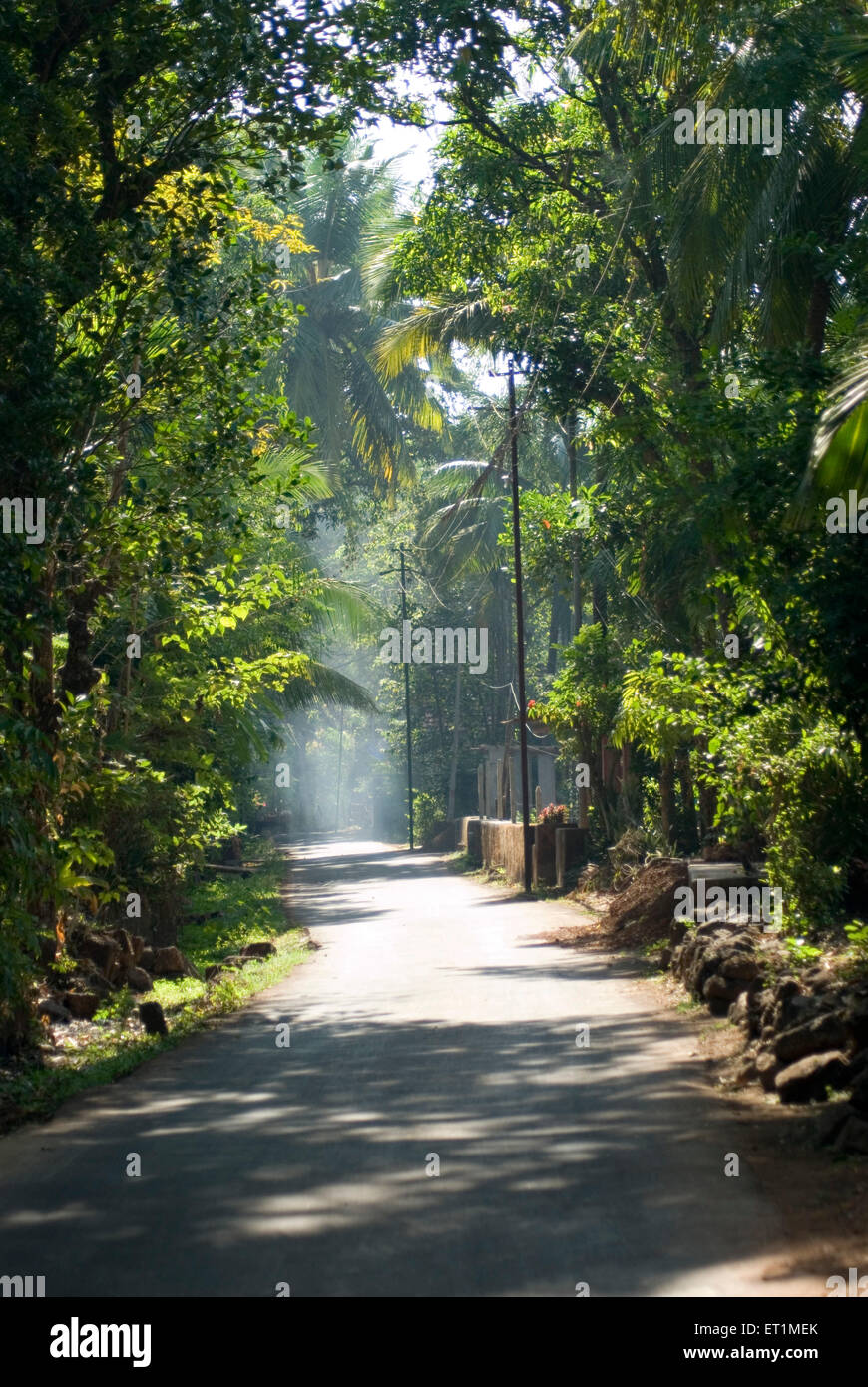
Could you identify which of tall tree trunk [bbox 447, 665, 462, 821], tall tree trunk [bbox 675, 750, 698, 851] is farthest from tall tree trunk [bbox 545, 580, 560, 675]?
tall tree trunk [bbox 675, 750, 698, 851]

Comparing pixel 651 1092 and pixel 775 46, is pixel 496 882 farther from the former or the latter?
pixel 651 1092

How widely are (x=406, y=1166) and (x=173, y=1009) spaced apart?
736cm

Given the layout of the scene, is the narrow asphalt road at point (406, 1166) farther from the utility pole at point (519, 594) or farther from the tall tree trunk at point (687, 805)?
the utility pole at point (519, 594)

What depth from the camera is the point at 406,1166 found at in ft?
23.4

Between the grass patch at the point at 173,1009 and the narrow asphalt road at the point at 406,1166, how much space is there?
1.02 feet

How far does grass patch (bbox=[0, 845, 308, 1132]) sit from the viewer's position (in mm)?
9836

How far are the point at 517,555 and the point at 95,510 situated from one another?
16.8 metres

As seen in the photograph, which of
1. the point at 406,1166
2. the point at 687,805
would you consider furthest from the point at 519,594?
the point at 406,1166

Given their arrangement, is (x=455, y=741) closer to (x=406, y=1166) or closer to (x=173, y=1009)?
(x=173, y=1009)

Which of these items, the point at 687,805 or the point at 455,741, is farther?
the point at 455,741

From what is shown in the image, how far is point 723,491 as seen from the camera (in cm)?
1136

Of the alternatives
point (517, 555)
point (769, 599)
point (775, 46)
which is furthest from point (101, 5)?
point (517, 555)

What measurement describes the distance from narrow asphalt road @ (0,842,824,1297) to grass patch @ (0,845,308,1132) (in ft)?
1.02

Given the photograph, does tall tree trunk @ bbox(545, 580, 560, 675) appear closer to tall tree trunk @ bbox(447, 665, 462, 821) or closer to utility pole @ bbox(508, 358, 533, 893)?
tall tree trunk @ bbox(447, 665, 462, 821)
